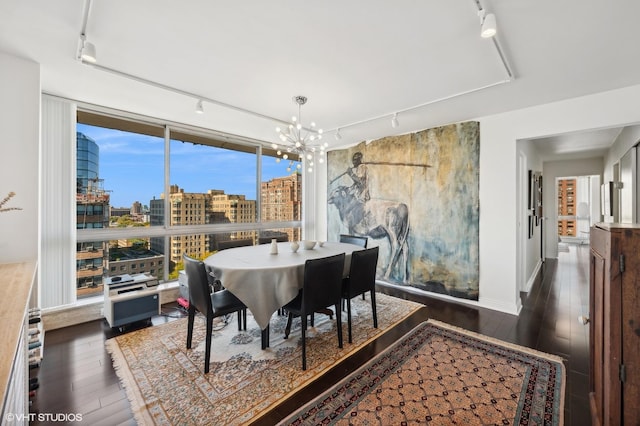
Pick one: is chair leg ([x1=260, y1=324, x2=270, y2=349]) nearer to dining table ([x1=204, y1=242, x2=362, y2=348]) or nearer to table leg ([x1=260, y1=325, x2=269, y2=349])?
→ table leg ([x1=260, y1=325, x2=269, y2=349])

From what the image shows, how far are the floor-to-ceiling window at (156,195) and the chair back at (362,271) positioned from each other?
1.62 m

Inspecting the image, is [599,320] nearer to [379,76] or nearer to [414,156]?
Answer: [379,76]

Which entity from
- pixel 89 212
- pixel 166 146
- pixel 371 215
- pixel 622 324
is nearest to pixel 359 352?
pixel 622 324

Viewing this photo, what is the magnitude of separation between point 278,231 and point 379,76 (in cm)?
360

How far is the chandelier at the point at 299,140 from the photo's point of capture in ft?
10.1

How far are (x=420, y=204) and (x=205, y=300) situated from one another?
3.36 metres

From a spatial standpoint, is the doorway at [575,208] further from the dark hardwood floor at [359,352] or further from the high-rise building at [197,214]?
the high-rise building at [197,214]

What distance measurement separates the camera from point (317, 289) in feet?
7.84

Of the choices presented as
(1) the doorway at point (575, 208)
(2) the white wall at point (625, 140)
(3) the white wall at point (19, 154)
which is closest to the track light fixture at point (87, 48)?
(3) the white wall at point (19, 154)

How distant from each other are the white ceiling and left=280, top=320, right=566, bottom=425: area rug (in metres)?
2.56

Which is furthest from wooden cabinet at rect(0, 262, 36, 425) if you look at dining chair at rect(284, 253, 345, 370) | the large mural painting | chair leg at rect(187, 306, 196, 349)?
the large mural painting

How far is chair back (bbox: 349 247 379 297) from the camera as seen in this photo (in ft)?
9.10

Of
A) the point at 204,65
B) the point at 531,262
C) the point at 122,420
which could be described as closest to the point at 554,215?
the point at 531,262

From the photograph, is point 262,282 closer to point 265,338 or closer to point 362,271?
point 265,338
